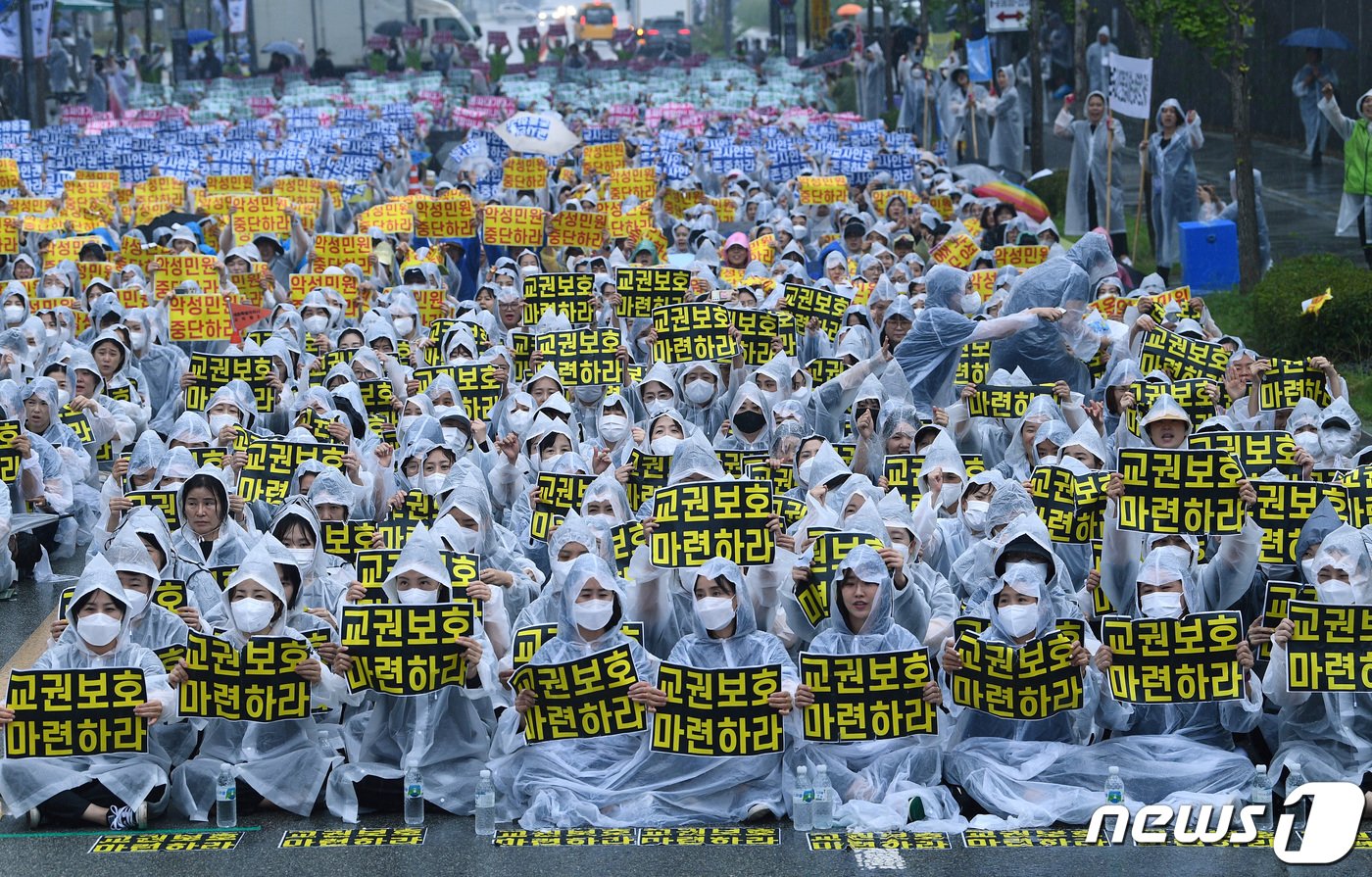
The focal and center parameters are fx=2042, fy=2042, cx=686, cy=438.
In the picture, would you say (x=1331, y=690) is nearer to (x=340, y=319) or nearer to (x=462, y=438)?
(x=462, y=438)

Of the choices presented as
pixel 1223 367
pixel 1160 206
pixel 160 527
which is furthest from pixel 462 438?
pixel 1160 206

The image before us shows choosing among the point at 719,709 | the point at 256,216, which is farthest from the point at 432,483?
the point at 256,216

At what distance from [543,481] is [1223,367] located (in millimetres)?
4534

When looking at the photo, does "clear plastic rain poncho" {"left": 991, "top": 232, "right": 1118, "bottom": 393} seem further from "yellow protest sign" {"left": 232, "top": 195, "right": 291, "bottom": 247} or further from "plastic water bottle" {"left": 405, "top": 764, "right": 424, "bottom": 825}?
"yellow protest sign" {"left": 232, "top": 195, "right": 291, "bottom": 247}

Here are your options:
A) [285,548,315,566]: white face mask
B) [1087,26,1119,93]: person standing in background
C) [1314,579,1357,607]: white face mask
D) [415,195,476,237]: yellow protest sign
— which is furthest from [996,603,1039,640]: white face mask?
[1087,26,1119,93]: person standing in background

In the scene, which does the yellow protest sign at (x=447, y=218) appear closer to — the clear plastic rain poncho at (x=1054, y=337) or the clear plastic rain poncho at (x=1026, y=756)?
the clear plastic rain poncho at (x=1054, y=337)

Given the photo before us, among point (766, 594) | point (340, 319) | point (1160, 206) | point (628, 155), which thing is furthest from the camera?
point (628, 155)

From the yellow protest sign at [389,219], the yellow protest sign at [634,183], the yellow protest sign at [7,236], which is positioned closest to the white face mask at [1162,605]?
the yellow protest sign at [389,219]

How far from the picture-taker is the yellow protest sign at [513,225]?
18281 mm

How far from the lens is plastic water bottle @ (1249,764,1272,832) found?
8172mm

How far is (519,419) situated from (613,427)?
0.67m

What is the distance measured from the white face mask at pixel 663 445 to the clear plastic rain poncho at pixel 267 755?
3079 mm

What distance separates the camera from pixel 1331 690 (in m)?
8.26
